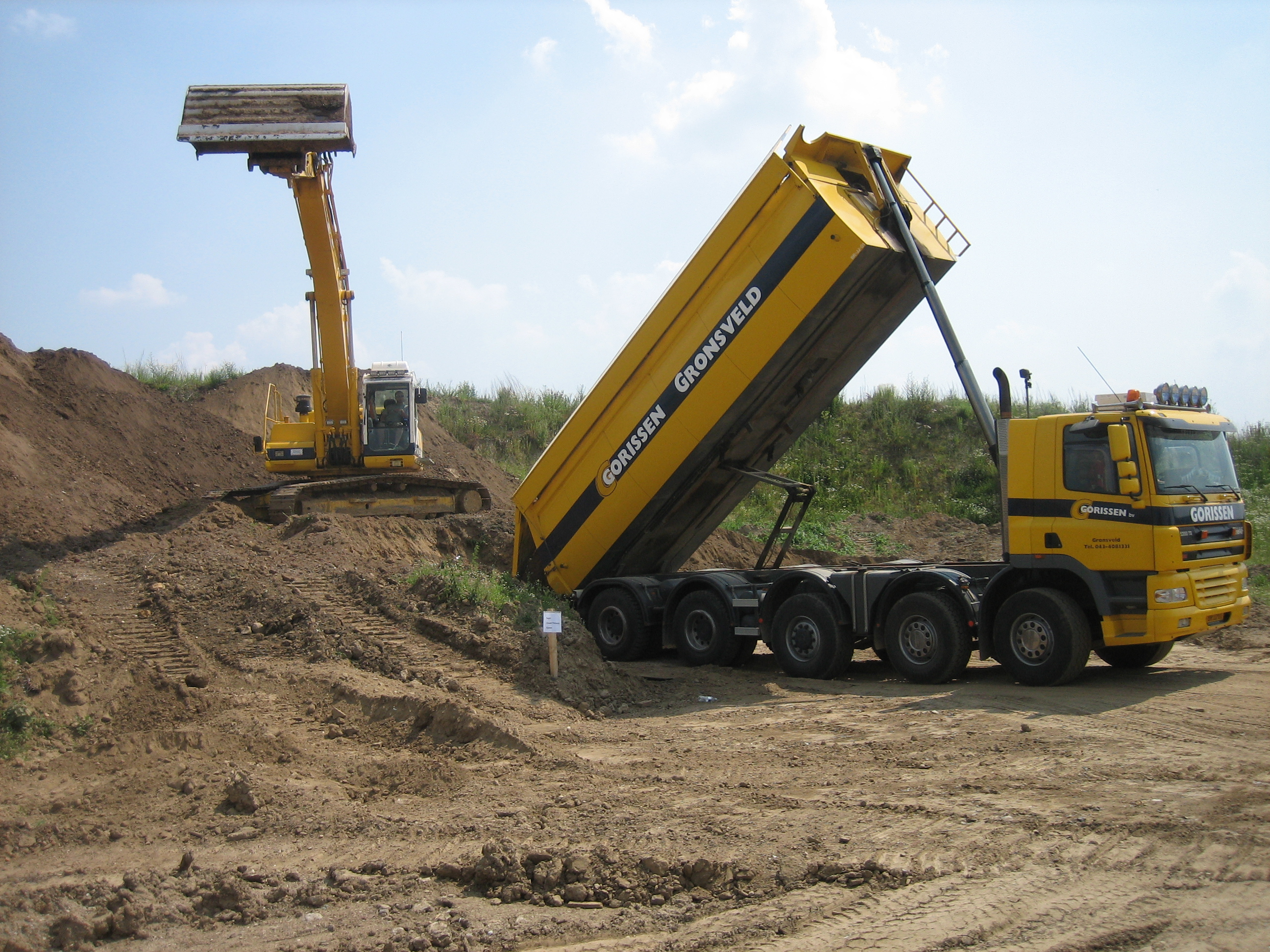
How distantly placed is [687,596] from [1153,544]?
4982 millimetres

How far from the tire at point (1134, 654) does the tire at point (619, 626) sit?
16.0ft

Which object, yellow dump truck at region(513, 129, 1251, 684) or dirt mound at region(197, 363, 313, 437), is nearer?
yellow dump truck at region(513, 129, 1251, 684)

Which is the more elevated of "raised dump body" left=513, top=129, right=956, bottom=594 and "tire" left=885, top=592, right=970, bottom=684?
"raised dump body" left=513, top=129, right=956, bottom=594

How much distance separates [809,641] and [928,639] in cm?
126

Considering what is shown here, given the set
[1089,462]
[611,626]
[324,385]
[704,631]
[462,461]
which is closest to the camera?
[1089,462]

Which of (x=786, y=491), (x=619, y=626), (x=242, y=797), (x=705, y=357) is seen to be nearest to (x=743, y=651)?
(x=619, y=626)

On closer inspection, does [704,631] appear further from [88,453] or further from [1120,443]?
[88,453]

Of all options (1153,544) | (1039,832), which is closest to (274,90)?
(1153,544)

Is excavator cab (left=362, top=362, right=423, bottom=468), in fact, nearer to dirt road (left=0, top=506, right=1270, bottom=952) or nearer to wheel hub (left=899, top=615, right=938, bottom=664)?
dirt road (left=0, top=506, right=1270, bottom=952)

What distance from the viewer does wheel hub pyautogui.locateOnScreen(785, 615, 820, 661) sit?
401 inches

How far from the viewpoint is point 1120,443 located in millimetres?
8406

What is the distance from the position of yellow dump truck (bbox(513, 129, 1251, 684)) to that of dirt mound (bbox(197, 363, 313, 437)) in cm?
1806

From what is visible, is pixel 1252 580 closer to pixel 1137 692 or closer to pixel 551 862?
pixel 1137 692

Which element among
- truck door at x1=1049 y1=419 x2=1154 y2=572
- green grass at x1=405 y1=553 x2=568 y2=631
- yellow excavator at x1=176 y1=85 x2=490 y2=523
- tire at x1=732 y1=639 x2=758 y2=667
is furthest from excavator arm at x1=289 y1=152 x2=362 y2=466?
truck door at x1=1049 y1=419 x2=1154 y2=572
